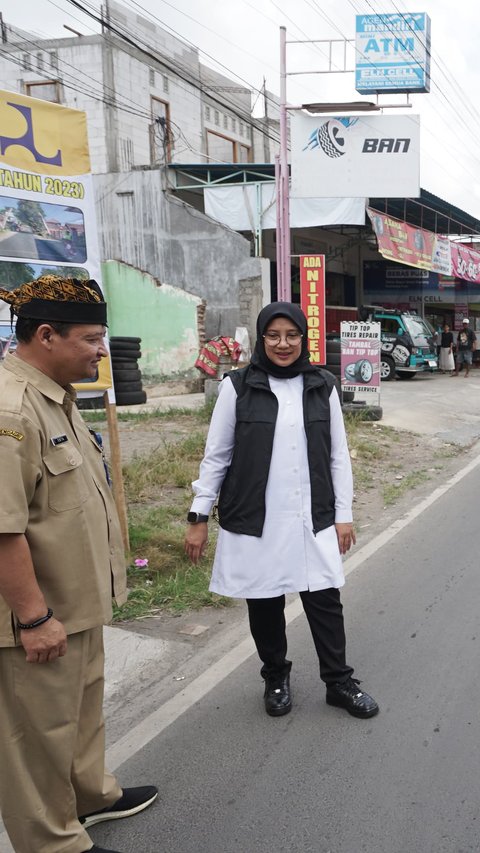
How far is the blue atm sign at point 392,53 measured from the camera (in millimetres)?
16312

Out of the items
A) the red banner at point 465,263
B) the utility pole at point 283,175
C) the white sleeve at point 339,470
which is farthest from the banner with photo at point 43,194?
the red banner at point 465,263

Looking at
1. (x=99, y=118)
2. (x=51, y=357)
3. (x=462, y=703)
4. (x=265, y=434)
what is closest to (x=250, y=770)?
(x=462, y=703)

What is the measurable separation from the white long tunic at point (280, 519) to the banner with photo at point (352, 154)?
10.7m

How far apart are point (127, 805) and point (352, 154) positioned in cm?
1221

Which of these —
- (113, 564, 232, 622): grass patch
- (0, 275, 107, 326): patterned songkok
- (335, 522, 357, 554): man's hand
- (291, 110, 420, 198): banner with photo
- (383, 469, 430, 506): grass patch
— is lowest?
(383, 469, 430, 506): grass patch

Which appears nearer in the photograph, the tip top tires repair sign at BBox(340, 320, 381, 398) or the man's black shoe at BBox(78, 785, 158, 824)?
the man's black shoe at BBox(78, 785, 158, 824)

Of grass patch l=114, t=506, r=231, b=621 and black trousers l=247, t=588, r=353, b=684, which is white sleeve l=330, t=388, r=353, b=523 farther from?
grass patch l=114, t=506, r=231, b=621

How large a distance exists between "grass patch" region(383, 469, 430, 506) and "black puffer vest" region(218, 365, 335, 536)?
4327 millimetres

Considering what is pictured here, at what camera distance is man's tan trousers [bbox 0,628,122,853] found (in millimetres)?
1990

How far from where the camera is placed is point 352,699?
314cm

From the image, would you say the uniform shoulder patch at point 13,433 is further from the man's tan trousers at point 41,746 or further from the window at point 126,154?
the window at point 126,154

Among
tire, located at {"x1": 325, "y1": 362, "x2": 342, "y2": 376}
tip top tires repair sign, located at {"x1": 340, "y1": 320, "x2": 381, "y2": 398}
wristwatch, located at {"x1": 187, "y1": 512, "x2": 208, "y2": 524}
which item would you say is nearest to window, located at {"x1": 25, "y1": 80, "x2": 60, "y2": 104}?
tire, located at {"x1": 325, "y1": 362, "x2": 342, "y2": 376}

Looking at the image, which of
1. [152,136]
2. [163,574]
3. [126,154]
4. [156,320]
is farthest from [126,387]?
[152,136]

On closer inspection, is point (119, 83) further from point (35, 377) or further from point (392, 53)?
point (35, 377)
